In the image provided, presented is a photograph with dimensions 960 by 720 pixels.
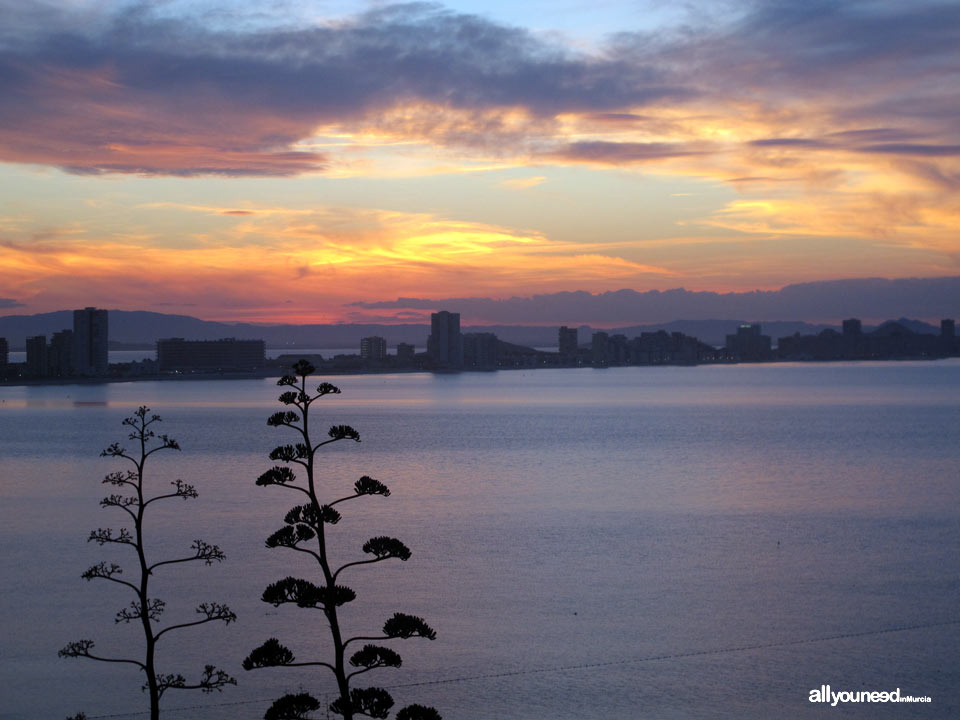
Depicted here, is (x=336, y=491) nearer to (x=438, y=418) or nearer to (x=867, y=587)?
(x=867, y=587)

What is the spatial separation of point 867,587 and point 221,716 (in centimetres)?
1567

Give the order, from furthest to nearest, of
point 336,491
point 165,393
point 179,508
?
point 165,393, point 336,491, point 179,508

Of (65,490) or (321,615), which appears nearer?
(321,615)

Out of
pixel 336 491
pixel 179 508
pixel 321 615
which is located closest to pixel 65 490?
pixel 179 508

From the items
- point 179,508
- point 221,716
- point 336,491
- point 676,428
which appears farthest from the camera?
point 676,428

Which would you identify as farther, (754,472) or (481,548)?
(754,472)

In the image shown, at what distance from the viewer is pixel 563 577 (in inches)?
1024

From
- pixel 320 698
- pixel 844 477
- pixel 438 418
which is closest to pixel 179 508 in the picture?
pixel 320 698

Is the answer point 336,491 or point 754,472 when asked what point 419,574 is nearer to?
point 336,491

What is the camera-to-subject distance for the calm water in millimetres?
18297

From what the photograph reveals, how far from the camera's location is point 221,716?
17.1m

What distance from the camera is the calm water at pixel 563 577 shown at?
1830 centimetres

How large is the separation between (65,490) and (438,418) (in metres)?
50.7

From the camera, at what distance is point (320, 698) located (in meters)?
18.0
